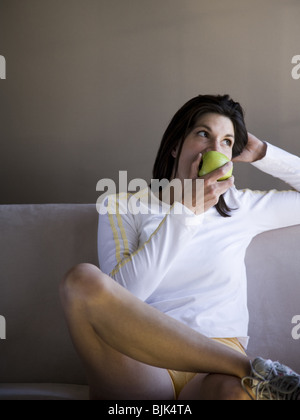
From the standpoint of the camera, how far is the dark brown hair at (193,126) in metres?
1.71

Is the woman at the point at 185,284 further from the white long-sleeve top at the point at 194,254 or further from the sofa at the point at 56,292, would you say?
the sofa at the point at 56,292

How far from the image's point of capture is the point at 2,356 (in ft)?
5.71

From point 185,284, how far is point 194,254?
10 cm

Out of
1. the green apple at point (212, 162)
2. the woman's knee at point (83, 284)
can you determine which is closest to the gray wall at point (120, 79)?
the green apple at point (212, 162)

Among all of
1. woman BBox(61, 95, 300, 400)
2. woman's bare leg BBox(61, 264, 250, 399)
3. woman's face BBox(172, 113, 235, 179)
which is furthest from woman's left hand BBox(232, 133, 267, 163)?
woman's bare leg BBox(61, 264, 250, 399)

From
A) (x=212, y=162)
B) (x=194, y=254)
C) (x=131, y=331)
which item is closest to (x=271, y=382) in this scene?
(x=131, y=331)

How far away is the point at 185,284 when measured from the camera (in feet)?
4.95

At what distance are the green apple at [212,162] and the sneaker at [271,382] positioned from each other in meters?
0.62

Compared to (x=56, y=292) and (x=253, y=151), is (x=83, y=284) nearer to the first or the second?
(x=56, y=292)
